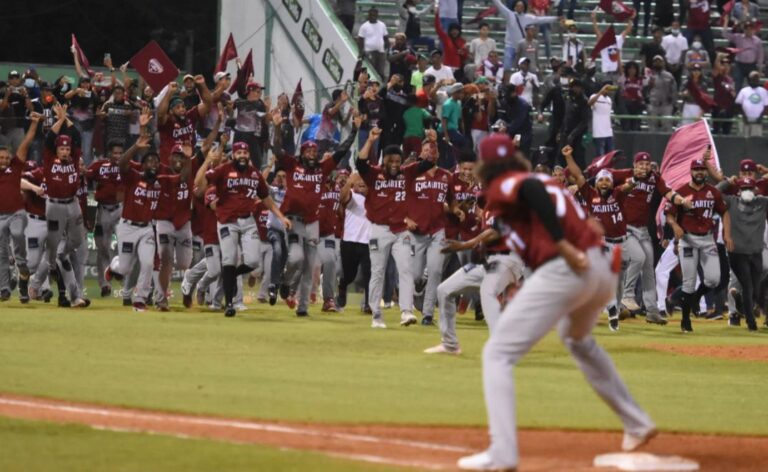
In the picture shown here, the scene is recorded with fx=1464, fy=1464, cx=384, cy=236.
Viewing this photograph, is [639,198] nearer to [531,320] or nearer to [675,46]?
[675,46]

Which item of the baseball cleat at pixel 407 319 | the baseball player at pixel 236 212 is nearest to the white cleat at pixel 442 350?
the baseball cleat at pixel 407 319

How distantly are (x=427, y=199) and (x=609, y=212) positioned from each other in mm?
3309

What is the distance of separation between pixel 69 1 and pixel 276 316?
19771 mm

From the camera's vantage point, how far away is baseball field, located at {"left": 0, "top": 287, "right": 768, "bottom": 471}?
9648 millimetres

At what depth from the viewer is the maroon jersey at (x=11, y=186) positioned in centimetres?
2261

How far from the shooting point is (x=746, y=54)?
33.6 meters

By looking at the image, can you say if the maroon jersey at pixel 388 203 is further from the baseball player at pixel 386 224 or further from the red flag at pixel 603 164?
the red flag at pixel 603 164

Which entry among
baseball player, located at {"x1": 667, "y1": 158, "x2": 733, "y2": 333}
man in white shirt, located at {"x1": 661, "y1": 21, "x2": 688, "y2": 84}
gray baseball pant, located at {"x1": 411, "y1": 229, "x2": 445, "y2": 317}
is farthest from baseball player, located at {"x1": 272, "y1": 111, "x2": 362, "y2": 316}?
man in white shirt, located at {"x1": 661, "y1": 21, "x2": 688, "y2": 84}

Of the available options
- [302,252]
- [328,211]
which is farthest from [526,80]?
[302,252]

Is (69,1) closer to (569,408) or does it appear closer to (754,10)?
(754,10)

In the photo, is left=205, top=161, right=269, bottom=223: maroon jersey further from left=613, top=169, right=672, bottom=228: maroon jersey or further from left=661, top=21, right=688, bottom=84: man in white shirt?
left=661, top=21, right=688, bottom=84: man in white shirt

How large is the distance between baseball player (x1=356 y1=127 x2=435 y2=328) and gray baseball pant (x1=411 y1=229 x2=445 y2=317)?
301 mm

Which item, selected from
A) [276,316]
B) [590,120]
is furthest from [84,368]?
[590,120]

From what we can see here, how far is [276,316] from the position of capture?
2212 centimetres
